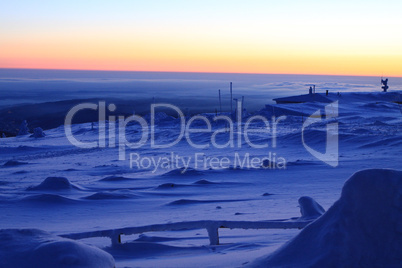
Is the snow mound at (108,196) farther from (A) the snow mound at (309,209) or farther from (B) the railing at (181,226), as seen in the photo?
(A) the snow mound at (309,209)

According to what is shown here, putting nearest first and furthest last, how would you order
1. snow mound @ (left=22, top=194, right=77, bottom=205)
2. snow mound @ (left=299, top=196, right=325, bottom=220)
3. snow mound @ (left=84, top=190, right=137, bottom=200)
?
snow mound @ (left=299, top=196, right=325, bottom=220)
snow mound @ (left=22, top=194, right=77, bottom=205)
snow mound @ (left=84, top=190, right=137, bottom=200)

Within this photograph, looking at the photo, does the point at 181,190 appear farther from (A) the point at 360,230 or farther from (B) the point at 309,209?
(A) the point at 360,230

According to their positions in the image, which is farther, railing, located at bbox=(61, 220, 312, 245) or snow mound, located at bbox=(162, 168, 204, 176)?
snow mound, located at bbox=(162, 168, 204, 176)

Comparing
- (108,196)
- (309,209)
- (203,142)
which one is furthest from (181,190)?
(203,142)

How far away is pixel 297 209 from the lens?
5.70m

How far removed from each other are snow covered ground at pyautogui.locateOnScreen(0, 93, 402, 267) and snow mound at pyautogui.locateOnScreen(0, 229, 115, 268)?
0.72 meters

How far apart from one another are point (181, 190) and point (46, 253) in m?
5.37

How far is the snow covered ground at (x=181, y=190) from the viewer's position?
3.91 meters

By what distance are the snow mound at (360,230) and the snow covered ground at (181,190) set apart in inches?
24.1

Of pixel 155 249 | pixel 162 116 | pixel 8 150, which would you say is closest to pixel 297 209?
pixel 155 249

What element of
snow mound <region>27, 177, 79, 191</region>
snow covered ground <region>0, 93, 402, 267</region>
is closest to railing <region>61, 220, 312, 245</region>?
snow covered ground <region>0, 93, 402, 267</region>

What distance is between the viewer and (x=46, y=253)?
2.57 metres

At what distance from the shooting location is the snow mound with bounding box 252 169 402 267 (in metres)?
2.51

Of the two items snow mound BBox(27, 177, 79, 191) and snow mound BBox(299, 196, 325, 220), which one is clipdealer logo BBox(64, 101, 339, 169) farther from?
snow mound BBox(299, 196, 325, 220)
